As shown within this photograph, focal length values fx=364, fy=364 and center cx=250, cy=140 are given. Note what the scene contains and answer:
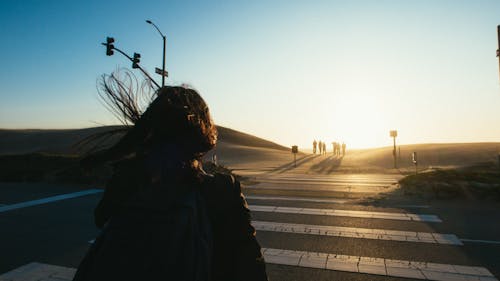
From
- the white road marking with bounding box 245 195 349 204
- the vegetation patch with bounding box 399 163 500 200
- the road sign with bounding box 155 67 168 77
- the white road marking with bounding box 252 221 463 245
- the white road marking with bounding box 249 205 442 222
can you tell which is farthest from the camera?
the road sign with bounding box 155 67 168 77

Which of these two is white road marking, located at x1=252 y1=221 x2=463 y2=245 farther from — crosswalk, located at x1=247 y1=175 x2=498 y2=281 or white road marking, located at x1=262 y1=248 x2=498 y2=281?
white road marking, located at x1=262 y1=248 x2=498 y2=281

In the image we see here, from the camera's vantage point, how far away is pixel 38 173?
1647 centimetres

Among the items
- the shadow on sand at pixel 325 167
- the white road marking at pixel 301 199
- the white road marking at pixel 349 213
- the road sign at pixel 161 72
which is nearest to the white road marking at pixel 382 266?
the white road marking at pixel 349 213

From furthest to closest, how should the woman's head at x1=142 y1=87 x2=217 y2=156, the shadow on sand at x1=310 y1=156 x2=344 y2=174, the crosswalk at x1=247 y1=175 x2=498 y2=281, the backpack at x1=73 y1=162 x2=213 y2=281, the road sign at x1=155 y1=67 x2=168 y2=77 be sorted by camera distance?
the shadow on sand at x1=310 y1=156 x2=344 y2=174 → the road sign at x1=155 y1=67 x2=168 y2=77 → the crosswalk at x1=247 y1=175 x2=498 y2=281 → the woman's head at x1=142 y1=87 x2=217 y2=156 → the backpack at x1=73 y1=162 x2=213 y2=281

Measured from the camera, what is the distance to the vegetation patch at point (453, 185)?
36.8 feet

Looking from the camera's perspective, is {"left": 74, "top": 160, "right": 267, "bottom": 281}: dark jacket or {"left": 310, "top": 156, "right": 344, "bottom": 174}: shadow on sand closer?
{"left": 74, "top": 160, "right": 267, "bottom": 281}: dark jacket

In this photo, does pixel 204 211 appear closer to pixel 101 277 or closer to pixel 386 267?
pixel 101 277

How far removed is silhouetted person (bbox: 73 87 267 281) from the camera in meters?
1.38

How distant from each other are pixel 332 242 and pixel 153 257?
586cm

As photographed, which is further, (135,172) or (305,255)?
(305,255)

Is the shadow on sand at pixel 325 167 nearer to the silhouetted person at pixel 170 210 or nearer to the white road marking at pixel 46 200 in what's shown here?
the white road marking at pixel 46 200

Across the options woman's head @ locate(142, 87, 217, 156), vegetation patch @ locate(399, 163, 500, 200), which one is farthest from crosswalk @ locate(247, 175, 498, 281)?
woman's head @ locate(142, 87, 217, 156)

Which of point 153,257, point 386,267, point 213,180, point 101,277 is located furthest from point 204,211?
point 386,267

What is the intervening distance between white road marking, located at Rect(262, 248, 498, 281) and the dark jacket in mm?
4031
